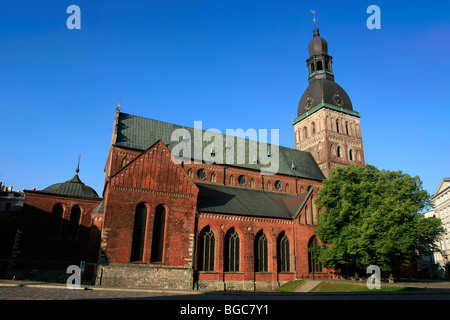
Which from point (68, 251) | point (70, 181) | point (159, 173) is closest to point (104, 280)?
point (68, 251)

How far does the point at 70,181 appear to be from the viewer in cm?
3381

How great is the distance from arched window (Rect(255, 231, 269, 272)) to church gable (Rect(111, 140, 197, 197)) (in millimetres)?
8302

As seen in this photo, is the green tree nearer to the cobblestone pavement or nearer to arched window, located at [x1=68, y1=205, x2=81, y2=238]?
the cobblestone pavement

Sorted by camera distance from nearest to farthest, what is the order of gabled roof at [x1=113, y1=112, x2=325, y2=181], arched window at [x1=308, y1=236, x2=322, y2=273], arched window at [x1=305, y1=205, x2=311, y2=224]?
arched window at [x1=308, y1=236, x2=322, y2=273], arched window at [x1=305, y1=205, x2=311, y2=224], gabled roof at [x1=113, y1=112, x2=325, y2=181]

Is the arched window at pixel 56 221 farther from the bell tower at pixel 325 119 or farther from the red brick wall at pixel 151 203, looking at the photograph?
the bell tower at pixel 325 119

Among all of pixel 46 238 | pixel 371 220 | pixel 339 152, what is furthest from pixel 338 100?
pixel 46 238

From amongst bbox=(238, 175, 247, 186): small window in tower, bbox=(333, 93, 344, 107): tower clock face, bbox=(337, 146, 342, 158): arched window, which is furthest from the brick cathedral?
bbox=(333, 93, 344, 107): tower clock face

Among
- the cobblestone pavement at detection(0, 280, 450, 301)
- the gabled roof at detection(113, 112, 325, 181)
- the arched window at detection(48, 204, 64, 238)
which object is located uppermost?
the gabled roof at detection(113, 112, 325, 181)

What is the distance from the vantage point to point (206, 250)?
2911cm

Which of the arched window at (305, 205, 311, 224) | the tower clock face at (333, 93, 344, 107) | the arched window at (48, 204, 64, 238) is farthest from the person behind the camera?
the tower clock face at (333, 93, 344, 107)

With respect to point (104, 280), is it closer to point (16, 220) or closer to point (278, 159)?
point (16, 220)

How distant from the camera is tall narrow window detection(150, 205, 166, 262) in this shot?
26812 millimetres

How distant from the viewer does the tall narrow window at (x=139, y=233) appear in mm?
26094
